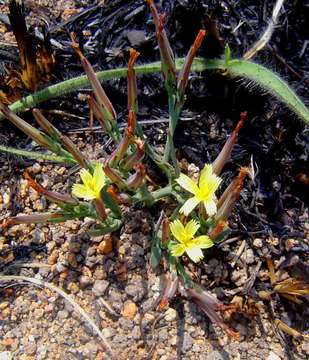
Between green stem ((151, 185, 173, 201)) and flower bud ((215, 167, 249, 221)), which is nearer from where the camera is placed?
flower bud ((215, 167, 249, 221))

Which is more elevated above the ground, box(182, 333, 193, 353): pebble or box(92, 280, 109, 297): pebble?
box(92, 280, 109, 297): pebble

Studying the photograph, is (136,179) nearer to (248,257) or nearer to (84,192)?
(84,192)

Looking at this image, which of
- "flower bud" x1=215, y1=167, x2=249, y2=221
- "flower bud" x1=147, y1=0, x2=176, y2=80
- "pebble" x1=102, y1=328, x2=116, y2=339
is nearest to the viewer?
"flower bud" x1=215, y1=167, x2=249, y2=221

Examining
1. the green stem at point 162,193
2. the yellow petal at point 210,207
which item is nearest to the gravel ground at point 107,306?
the green stem at point 162,193

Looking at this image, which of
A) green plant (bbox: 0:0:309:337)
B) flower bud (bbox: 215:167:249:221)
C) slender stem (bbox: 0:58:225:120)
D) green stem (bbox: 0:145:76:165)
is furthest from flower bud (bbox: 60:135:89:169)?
slender stem (bbox: 0:58:225:120)

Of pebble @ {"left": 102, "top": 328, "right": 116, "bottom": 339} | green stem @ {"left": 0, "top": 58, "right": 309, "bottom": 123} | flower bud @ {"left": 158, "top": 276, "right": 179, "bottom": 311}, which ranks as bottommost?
pebble @ {"left": 102, "top": 328, "right": 116, "bottom": 339}

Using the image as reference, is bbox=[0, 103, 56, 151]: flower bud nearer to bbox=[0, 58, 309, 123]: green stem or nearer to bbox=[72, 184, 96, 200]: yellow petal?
bbox=[72, 184, 96, 200]: yellow petal

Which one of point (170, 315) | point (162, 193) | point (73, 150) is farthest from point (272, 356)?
point (73, 150)

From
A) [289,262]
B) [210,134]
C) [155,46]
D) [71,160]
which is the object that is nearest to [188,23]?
[155,46]

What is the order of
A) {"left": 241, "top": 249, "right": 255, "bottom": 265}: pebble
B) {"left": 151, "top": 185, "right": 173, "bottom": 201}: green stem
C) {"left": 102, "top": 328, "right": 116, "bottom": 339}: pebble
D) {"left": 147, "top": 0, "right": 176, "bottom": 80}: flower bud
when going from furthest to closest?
1. {"left": 241, "top": 249, "right": 255, "bottom": 265}: pebble
2. {"left": 151, "top": 185, "right": 173, "bottom": 201}: green stem
3. {"left": 102, "top": 328, "right": 116, "bottom": 339}: pebble
4. {"left": 147, "top": 0, "right": 176, "bottom": 80}: flower bud
